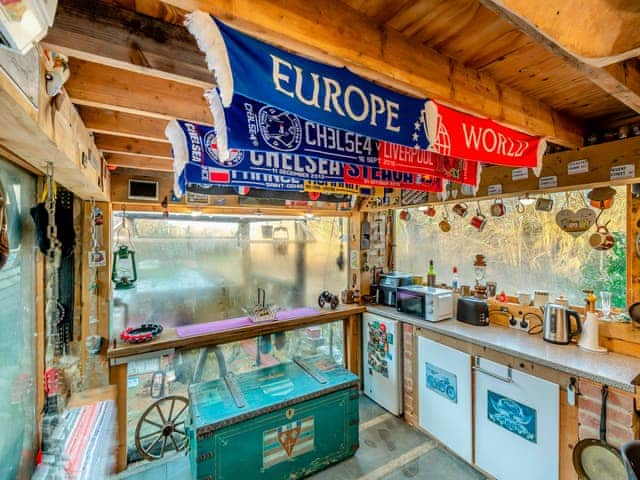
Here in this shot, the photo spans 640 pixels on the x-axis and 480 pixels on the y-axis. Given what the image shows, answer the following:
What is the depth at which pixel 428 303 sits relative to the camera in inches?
114

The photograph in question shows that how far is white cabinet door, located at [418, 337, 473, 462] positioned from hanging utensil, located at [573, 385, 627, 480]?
0.70 m

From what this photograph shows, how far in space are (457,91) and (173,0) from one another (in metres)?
1.22

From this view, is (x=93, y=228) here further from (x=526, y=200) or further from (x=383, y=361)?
(x=526, y=200)

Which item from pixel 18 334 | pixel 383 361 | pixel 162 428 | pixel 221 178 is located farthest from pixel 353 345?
pixel 18 334

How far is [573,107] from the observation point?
1.96 metres

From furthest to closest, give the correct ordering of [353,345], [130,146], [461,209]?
1. [353,345]
2. [461,209]
3. [130,146]

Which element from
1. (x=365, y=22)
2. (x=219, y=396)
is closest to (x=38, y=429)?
(x=219, y=396)

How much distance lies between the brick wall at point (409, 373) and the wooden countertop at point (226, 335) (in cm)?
68

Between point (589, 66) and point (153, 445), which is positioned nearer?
point (589, 66)

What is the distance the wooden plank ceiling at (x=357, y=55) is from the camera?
0.96 m

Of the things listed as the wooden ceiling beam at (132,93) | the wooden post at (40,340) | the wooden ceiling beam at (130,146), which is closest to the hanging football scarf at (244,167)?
the wooden ceiling beam at (132,93)

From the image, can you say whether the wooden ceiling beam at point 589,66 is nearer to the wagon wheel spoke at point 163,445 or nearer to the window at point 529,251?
the window at point 529,251

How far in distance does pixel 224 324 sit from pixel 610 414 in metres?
2.94

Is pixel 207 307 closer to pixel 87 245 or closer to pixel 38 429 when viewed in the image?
pixel 87 245
